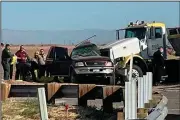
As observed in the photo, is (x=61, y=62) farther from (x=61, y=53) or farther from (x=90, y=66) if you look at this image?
(x=90, y=66)

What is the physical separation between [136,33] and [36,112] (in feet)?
45.4

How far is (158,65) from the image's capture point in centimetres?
2220

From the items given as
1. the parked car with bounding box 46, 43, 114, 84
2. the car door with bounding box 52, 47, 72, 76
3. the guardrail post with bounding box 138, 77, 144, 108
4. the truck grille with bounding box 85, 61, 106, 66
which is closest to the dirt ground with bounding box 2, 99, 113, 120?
the guardrail post with bounding box 138, 77, 144, 108

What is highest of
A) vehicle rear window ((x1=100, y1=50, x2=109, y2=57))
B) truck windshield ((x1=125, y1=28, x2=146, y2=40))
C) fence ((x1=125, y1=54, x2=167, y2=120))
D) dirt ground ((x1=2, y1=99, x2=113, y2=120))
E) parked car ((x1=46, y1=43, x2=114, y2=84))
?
truck windshield ((x1=125, y1=28, x2=146, y2=40))

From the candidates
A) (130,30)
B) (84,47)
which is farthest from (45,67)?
(130,30)

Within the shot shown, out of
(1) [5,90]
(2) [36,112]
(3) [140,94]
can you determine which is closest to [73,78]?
(1) [5,90]

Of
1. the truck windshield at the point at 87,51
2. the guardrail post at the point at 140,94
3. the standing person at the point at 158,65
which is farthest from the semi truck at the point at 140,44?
the guardrail post at the point at 140,94

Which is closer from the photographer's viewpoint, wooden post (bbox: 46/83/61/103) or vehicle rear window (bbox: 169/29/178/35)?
wooden post (bbox: 46/83/61/103)

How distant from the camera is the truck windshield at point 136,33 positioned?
2226 centimetres

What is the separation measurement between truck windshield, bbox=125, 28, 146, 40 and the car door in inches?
124

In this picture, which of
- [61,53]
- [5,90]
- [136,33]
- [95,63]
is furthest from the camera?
[61,53]

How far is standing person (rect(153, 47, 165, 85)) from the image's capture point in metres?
22.0

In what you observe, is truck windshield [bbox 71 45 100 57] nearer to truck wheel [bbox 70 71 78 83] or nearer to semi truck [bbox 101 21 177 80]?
semi truck [bbox 101 21 177 80]

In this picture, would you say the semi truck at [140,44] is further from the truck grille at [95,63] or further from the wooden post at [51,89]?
the wooden post at [51,89]
